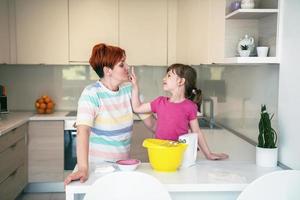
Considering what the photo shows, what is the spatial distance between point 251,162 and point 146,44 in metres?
2.49

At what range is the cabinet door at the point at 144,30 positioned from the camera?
409 centimetres

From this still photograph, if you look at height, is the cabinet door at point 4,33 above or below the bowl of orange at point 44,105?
above

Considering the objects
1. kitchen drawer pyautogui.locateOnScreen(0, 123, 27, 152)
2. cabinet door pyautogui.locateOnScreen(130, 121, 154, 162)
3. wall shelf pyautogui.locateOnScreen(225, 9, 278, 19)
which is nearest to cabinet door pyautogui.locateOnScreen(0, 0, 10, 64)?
kitchen drawer pyautogui.locateOnScreen(0, 123, 27, 152)

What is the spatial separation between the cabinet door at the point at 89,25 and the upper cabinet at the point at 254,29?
2.09 m

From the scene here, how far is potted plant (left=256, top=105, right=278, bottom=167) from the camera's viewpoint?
180cm

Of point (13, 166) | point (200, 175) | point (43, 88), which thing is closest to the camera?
point (200, 175)

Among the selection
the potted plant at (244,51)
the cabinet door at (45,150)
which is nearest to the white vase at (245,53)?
the potted plant at (244,51)

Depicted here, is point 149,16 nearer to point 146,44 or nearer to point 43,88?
point 146,44

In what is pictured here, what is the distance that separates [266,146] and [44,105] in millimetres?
2886

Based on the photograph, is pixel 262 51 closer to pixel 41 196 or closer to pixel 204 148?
pixel 204 148

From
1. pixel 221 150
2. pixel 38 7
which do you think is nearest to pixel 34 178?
pixel 38 7

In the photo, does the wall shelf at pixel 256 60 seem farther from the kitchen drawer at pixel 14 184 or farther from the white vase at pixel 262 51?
the kitchen drawer at pixel 14 184

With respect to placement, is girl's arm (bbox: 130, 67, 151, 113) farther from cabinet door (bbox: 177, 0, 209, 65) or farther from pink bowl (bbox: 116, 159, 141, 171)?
cabinet door (bbox: 177, 0, 209, 65)

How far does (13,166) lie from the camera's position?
3512 millimetres
